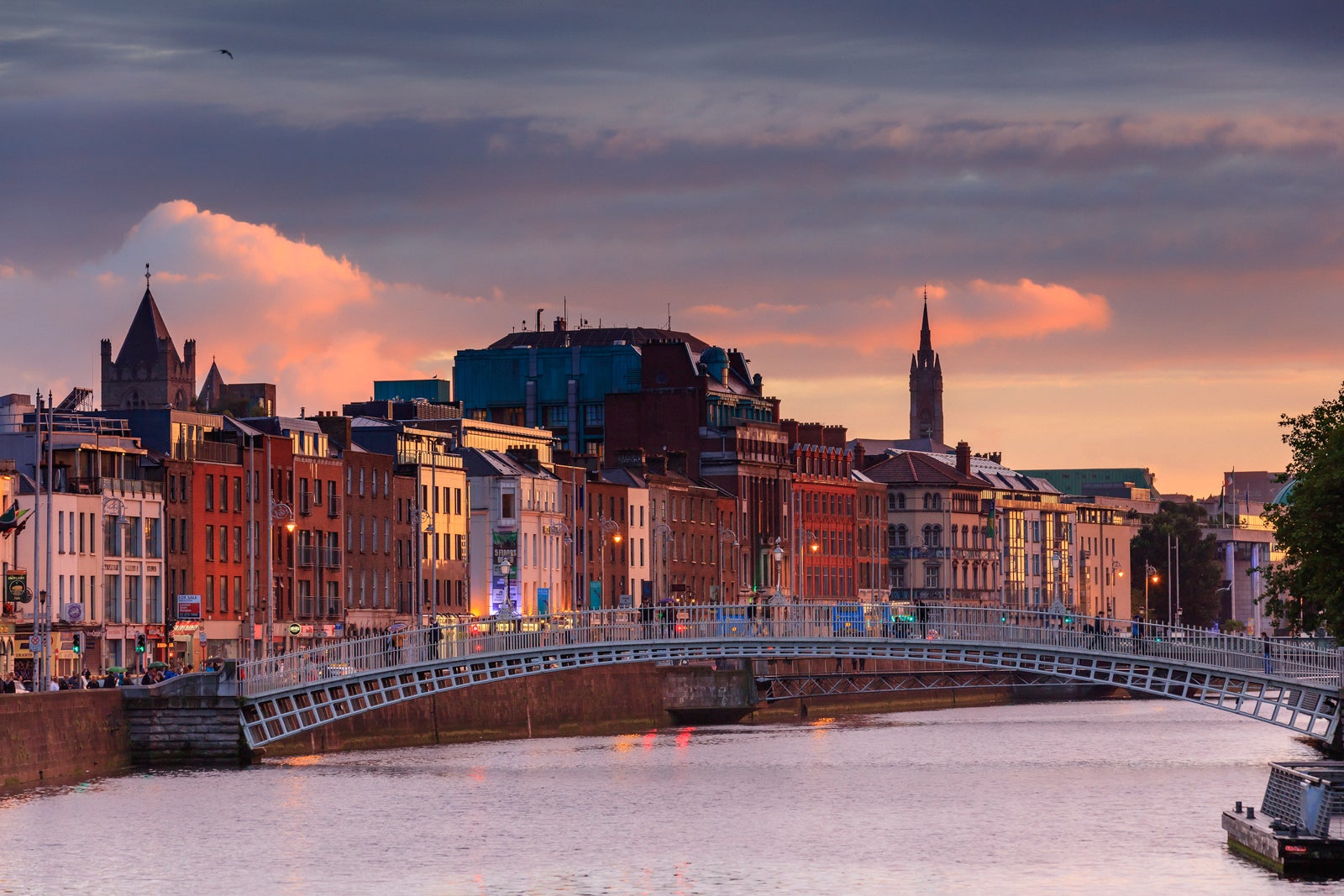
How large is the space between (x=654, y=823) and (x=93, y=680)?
26.1 meters

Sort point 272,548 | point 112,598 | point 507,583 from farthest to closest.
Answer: point 507,583 < point 272,548 < point 112,598

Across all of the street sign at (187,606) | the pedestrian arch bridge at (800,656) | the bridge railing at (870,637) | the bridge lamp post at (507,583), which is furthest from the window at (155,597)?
the bridge lamp post at (507,583)

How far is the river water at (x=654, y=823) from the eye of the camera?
214 feet

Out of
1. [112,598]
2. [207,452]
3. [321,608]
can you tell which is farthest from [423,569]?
[112,598]

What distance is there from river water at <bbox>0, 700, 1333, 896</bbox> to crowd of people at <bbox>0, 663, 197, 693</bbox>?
19.2 ft

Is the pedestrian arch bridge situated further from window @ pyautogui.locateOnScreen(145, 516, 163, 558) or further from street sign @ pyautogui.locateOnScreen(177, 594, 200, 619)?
window @ pyautogui.locateOnScreen(145, 516, 163, 558)

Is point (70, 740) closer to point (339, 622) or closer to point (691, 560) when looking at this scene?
point (339, 622)

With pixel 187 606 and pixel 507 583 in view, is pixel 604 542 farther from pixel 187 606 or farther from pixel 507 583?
pixel 187 606

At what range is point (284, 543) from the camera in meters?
130

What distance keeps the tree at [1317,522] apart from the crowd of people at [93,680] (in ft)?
117

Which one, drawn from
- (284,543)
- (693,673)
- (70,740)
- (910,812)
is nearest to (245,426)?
(284,543)

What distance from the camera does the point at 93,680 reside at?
9688 cm

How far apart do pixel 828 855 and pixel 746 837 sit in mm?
4811

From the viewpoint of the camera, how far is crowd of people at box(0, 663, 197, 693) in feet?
297
